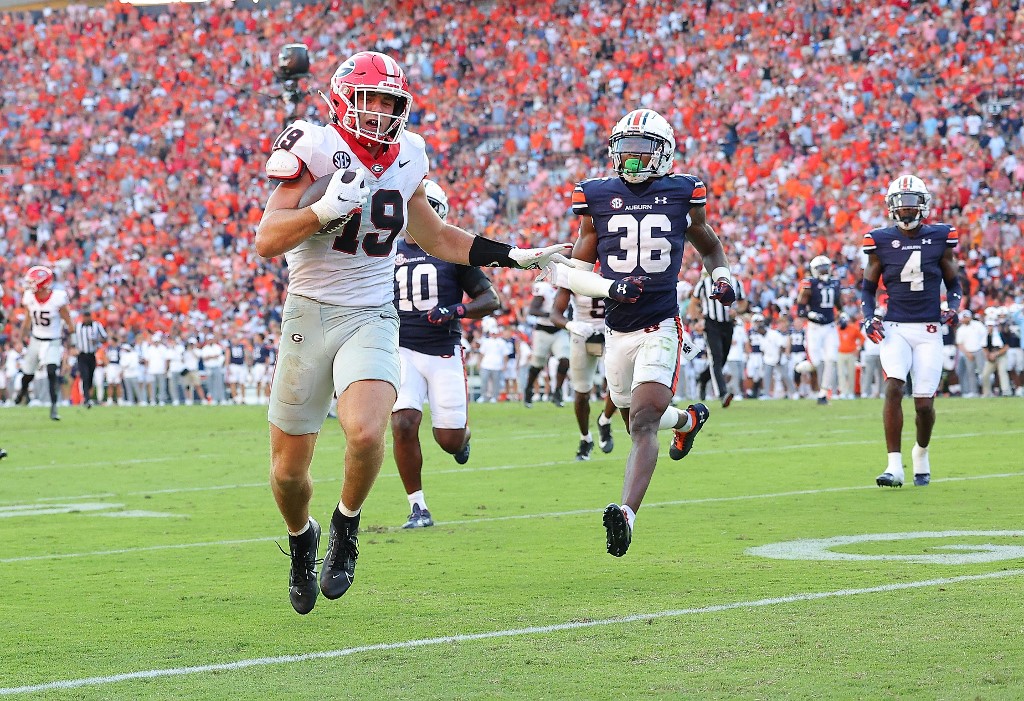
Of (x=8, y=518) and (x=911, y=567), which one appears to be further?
(x=8, y=518)

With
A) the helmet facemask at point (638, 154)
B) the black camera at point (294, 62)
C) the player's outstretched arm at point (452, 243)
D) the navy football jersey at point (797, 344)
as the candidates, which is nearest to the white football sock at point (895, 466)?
the helmet facemask at point (638, 154)

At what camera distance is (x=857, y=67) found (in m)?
28.5

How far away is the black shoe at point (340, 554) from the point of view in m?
5.82

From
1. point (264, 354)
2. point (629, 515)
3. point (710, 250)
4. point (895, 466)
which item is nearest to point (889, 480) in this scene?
point (895, 466)

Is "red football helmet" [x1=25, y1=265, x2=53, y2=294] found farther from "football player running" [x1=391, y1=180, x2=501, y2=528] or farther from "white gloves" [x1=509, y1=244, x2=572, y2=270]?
"white gloves" [x1=509, y1=244, x2=572, y2=270]

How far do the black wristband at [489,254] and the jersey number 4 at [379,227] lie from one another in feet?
1.19

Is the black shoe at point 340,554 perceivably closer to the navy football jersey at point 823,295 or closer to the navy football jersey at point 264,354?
the navy football jersey at point 823,295

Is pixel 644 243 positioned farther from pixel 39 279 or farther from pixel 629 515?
pixel 39 279

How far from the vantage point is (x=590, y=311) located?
1355 cm

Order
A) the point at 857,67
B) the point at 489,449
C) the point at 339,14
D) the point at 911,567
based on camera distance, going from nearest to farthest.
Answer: the point at 911,567, the point at 489,449, the point at 857,67, the point at 339,14

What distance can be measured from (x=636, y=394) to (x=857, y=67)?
22.3 m

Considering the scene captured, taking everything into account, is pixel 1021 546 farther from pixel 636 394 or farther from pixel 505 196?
pixel 505 196

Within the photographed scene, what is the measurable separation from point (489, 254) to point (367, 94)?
0.81 metres

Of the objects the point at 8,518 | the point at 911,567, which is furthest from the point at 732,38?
the point at 911,567
